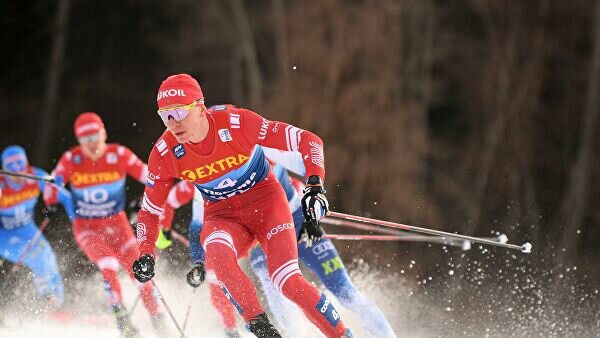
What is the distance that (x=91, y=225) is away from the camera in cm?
829

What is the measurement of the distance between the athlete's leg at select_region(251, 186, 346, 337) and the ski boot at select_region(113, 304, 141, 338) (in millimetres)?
2156

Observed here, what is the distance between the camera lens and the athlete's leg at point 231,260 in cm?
529

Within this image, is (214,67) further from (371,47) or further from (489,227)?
(489,227)

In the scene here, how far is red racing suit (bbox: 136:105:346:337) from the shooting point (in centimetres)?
540

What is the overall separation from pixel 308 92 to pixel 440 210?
12.8ft

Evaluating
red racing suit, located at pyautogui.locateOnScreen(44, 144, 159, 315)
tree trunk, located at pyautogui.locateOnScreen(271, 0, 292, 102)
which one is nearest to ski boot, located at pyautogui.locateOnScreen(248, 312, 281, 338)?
red racing suit, located at pyautogui.locateOnScreen(44, 144, 159, 315)

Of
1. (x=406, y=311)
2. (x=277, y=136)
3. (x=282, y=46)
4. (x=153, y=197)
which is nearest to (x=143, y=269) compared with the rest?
(x=153, y=197)

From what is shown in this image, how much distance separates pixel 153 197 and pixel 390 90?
46.4 feet

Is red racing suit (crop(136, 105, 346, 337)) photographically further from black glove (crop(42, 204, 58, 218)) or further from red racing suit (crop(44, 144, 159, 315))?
black glove (crop(42, 204, 58, 218))

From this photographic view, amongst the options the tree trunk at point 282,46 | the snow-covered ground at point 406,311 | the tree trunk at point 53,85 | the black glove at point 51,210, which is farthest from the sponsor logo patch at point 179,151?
the tree trunk at point 53,85

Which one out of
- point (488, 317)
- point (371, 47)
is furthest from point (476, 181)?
point (488, 317)

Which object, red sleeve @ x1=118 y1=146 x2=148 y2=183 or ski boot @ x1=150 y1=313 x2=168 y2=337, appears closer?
ski boot @ x1=150 y1=313 x2=168 y2=337

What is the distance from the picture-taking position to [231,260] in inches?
215

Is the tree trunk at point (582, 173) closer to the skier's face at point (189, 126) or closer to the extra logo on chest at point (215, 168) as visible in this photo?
the extra logo on chest at point (215, 168)
